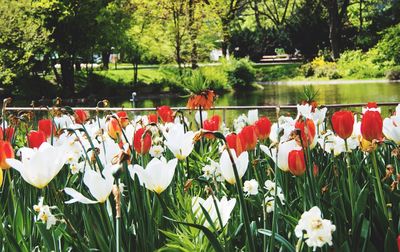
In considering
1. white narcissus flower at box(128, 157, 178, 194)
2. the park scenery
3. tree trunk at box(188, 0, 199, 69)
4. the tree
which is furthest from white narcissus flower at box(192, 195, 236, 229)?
tree trunk at box(188, 0, 199, 69)

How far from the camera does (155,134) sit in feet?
11.7

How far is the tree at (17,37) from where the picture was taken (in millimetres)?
21875

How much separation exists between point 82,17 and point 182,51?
513cm

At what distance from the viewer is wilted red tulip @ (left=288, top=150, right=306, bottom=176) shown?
188 cm

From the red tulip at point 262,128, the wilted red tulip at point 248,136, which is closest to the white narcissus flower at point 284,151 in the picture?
the wilted red tulip at point 248,136

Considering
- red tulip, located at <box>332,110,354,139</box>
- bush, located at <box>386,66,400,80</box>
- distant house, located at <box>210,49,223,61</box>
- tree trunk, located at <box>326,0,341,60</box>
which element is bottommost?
bush, located at <box>386,66,400,80</box>

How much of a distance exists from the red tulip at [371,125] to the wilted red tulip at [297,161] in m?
0.26

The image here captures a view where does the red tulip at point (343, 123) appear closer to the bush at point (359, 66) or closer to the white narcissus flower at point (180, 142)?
the white narcissus flower at point (180, 142)

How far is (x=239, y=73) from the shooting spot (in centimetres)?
2708

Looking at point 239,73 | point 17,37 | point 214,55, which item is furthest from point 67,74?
point 214,55

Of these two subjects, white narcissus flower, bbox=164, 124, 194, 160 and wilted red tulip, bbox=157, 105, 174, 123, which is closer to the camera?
white narcissus flower, bbox=164, 124, 194, 160

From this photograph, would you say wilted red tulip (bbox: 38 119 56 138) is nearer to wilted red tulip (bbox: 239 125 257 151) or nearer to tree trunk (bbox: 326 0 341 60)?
wilted red tulip (bbox: 239 125 257 151)

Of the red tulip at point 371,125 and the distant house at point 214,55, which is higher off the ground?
the distant house at point 214,55

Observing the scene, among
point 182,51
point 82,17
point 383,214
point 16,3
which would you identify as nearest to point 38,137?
point 383,214
